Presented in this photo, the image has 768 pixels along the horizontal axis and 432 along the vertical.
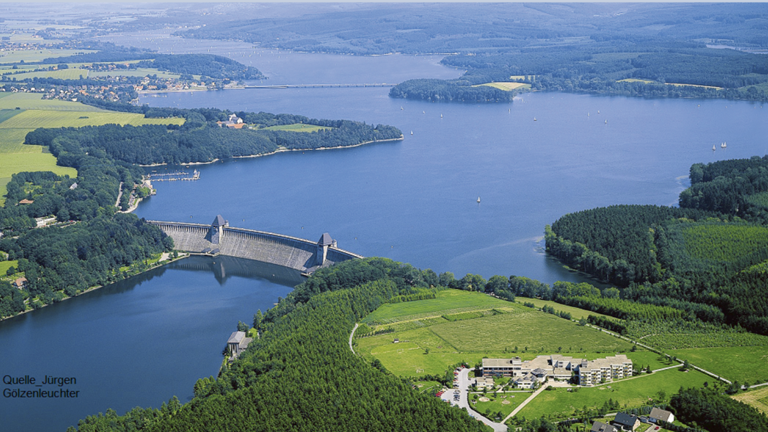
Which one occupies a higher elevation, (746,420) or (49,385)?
(746,420)

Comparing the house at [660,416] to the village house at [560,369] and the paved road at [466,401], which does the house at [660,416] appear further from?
the paved road at [466,401]

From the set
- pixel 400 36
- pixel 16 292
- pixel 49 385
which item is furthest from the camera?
pixel 400 36

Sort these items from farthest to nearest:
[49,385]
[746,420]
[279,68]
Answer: [279,68] → [49,385] → [746,420]

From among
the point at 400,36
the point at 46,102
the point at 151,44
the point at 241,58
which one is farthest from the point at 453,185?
the point at 151,44

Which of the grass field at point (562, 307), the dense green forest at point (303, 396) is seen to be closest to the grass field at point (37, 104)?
the dense green forest at point (303, 396)

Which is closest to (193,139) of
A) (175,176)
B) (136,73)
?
(175,176)

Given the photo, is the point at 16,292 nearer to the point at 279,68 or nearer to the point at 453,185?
the point at 453,185
